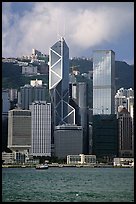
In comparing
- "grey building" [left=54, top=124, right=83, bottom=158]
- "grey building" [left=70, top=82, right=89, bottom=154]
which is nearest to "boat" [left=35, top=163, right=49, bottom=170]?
"grey building" [left=54, top=124, right=83, bottom=158]

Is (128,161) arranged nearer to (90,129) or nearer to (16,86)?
(90,129)

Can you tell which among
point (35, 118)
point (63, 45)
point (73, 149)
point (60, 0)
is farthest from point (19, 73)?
point (60, 0)

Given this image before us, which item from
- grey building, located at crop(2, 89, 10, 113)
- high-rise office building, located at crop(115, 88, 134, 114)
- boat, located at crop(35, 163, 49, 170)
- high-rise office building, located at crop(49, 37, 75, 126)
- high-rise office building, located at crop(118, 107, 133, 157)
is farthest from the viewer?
high-rise office building, located at crop(115, 88, 134, 114)

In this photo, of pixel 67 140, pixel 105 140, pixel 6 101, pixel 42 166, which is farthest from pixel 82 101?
pixel 42 166

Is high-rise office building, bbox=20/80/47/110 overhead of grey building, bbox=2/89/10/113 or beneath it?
overhead

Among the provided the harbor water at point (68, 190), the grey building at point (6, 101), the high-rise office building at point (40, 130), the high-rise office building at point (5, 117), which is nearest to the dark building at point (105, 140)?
the high-rise office building at point (40, 130)

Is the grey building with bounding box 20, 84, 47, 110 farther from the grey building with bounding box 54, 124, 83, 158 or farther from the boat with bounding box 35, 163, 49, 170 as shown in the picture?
the boat with bounding box 35, 163, 49, 170

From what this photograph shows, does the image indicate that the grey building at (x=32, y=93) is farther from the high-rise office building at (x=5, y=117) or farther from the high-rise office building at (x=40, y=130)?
the high-rise office building at (x=40, y=130)
